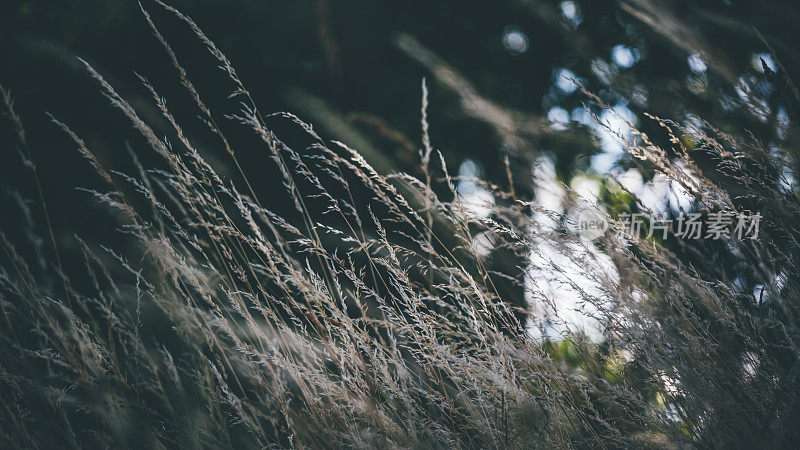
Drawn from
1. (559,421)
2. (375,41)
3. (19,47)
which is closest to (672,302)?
(559,421)

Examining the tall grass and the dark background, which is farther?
the dark background

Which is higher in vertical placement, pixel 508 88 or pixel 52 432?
pixel 508 88

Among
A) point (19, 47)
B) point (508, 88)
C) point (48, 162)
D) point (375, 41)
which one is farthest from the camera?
point (508, 88)

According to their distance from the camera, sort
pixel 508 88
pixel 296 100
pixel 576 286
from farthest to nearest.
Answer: pixel 508 88, pixel 296 100, pixel 576 286

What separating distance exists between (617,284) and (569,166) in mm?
2777

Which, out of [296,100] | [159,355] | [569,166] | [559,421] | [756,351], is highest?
[569,166]

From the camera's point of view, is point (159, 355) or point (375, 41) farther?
point (375, 41)

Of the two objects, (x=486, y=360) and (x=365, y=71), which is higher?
(x=365, y=71)

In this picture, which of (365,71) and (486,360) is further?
(365,71)

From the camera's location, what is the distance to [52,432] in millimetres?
1095

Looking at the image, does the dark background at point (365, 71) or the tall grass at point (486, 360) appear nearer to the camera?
the tall grass at point (486, 360)

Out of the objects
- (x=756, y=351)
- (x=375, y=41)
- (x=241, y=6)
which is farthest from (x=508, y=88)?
(x=756, y=351)

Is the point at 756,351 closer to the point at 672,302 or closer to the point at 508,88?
the point at 672,302

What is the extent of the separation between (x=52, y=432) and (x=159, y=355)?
12.4 inches
